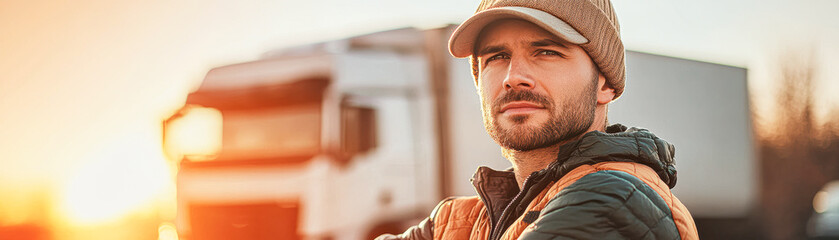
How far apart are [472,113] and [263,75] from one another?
92.1 inches

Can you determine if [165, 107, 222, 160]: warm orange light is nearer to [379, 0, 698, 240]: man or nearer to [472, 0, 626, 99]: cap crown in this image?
[379, 0, 698, 240]: man

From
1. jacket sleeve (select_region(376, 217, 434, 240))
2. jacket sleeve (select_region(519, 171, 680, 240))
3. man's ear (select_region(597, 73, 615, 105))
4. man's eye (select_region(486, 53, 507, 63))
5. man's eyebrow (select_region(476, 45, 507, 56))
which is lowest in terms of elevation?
jacket sleeve (select_region(376, 217, 434, 240))

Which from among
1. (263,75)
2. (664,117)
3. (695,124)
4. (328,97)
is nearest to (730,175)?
(695,124)

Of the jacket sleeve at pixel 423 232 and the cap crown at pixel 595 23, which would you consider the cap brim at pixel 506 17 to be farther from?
the jacket sleeve at pixel 423 232

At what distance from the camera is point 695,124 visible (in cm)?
858

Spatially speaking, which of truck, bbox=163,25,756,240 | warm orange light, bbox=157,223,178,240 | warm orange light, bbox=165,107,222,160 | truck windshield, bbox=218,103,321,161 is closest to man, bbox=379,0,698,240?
truck, bbox=163,25,756,240

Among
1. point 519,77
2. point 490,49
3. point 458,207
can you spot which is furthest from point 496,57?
point 458,207

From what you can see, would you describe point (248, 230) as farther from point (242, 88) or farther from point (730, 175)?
point (730, 175)

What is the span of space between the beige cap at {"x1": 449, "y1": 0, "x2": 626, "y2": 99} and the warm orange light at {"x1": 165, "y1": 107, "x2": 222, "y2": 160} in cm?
658

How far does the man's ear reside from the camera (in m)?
1.89

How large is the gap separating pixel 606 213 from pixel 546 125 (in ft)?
1.50

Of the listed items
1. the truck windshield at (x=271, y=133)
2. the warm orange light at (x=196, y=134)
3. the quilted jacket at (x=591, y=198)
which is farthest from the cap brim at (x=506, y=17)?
the warm orange light at (x=196, y=134)

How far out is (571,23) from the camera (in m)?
1.72

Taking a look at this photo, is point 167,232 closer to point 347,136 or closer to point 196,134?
point 196,134
